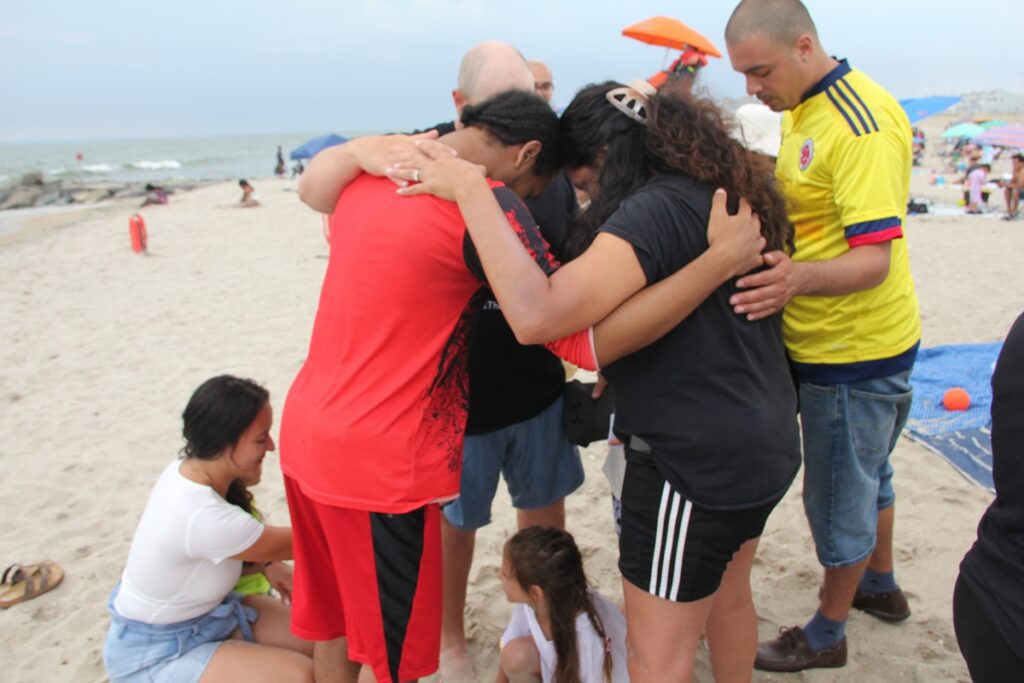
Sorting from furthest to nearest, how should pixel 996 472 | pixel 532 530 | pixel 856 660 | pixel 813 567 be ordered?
1. pixel 813 567
2. pixel 856 660
3. pixel 532 530
4. pixel 996 472

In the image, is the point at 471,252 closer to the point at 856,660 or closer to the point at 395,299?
the point at 395,299

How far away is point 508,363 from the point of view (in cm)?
249

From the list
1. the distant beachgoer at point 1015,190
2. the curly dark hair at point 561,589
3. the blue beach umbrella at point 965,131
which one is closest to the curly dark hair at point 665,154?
the curly dark hair at point 561,589

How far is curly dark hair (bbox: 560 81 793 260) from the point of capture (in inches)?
67.5

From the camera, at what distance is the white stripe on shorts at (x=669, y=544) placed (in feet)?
5.79

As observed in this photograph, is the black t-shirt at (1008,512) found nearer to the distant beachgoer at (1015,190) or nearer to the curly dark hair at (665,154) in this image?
the curly dark hair at (665,154)

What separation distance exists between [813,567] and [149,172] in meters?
57.2

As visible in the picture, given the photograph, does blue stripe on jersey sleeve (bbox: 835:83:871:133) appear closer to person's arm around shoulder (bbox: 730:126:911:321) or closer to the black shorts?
person's arm around shoulder (bbox: 730:126:911:321)

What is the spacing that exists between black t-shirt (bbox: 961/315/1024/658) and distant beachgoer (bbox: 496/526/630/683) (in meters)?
1.18

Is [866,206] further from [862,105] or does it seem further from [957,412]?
Answer: [957,412]

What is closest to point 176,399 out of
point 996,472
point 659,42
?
point 996,472

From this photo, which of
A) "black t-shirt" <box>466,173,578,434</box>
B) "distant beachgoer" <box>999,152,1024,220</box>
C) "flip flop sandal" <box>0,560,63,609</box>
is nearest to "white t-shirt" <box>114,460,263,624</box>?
"black t-shirt" <box>466,173,578,434</box>

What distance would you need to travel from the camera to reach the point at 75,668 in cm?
295

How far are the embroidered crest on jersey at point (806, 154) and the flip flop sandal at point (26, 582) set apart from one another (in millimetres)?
3711
